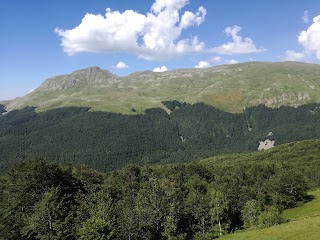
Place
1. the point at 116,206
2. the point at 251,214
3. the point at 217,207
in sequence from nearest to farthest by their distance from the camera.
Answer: the point at 116,206
the point at 217,207
the point at 251,214

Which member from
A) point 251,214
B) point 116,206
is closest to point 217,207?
point 251,214

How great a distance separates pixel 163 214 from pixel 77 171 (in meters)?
33.7

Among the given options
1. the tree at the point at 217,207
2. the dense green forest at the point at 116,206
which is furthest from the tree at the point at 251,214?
the tree at the point at 217,207

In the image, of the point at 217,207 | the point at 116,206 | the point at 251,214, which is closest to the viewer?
the point at 116,206

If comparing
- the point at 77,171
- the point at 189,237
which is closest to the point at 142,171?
the point at 77,171

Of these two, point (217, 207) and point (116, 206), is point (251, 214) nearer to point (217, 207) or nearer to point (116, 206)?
point (217, 207)

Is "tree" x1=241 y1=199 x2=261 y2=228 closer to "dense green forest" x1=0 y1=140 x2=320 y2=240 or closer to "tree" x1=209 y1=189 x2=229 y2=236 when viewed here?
"dense green forest" x1=0 y1=140 x2=320 y2=240

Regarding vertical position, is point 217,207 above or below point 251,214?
above

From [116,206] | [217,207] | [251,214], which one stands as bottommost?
[251,214]

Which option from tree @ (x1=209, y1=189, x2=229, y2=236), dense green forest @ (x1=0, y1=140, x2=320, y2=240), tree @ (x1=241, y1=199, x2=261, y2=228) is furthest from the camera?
tree @ (x1=241, y1=199, x2=261, y2=228)

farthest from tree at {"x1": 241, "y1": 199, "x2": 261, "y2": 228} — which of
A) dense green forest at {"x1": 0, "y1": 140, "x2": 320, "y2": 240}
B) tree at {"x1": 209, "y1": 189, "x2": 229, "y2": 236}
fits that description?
tree at {"x1": 209, "y1": 189, "x2": 229, "y2": 236}

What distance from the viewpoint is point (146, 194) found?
309 ft

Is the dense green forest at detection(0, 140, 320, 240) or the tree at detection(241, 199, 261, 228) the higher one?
the dense green forest at detection(0, 140, 320, 240)

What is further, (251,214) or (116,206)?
(251,214)
